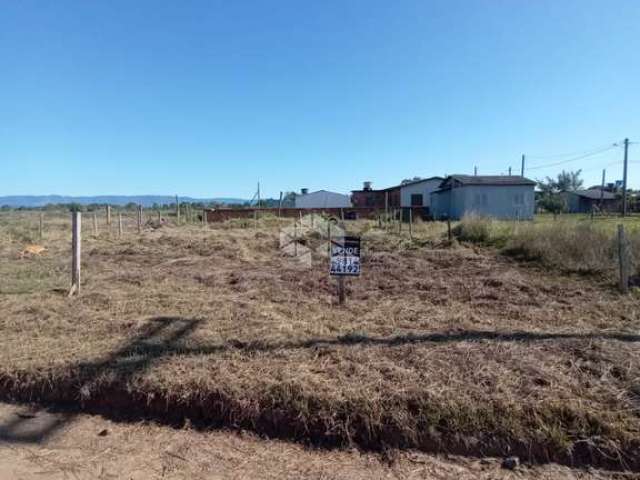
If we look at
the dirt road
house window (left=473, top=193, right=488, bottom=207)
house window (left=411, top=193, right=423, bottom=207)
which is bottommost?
the dirt road

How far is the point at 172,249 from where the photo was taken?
464 inches

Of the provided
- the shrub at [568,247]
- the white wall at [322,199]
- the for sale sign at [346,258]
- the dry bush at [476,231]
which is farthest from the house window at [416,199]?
the for sale sign at [346,258]

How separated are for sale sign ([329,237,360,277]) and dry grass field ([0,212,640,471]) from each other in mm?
483

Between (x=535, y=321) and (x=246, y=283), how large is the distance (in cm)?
419

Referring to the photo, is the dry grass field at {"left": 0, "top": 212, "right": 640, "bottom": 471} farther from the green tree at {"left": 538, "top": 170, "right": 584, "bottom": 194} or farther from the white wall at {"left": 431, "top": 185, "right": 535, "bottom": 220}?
the green tree at {"left": 538, "top": 170, "right": 584, "bottom": 194}

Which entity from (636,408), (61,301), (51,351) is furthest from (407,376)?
(61,301)

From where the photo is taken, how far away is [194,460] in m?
2.26

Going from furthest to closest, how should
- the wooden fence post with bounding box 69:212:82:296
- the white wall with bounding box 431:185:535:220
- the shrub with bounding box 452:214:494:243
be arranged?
the white wall with bounding box 431:185:535:220 < the shrub with bounding box 452:214:494:243 < the wooden fence post with bounding box 69:212:82:296

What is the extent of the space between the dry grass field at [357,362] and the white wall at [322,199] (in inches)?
1872

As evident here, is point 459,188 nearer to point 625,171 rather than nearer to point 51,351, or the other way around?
point 625,171

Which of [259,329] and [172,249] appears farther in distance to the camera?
Result: [172,249]

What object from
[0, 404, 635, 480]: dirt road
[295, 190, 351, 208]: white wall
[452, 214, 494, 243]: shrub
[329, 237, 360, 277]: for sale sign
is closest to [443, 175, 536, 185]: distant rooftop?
[452, 214, 494, 243]: shrub

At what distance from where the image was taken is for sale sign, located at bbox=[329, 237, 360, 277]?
15.7 ft

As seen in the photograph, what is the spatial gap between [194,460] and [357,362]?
1.38m
